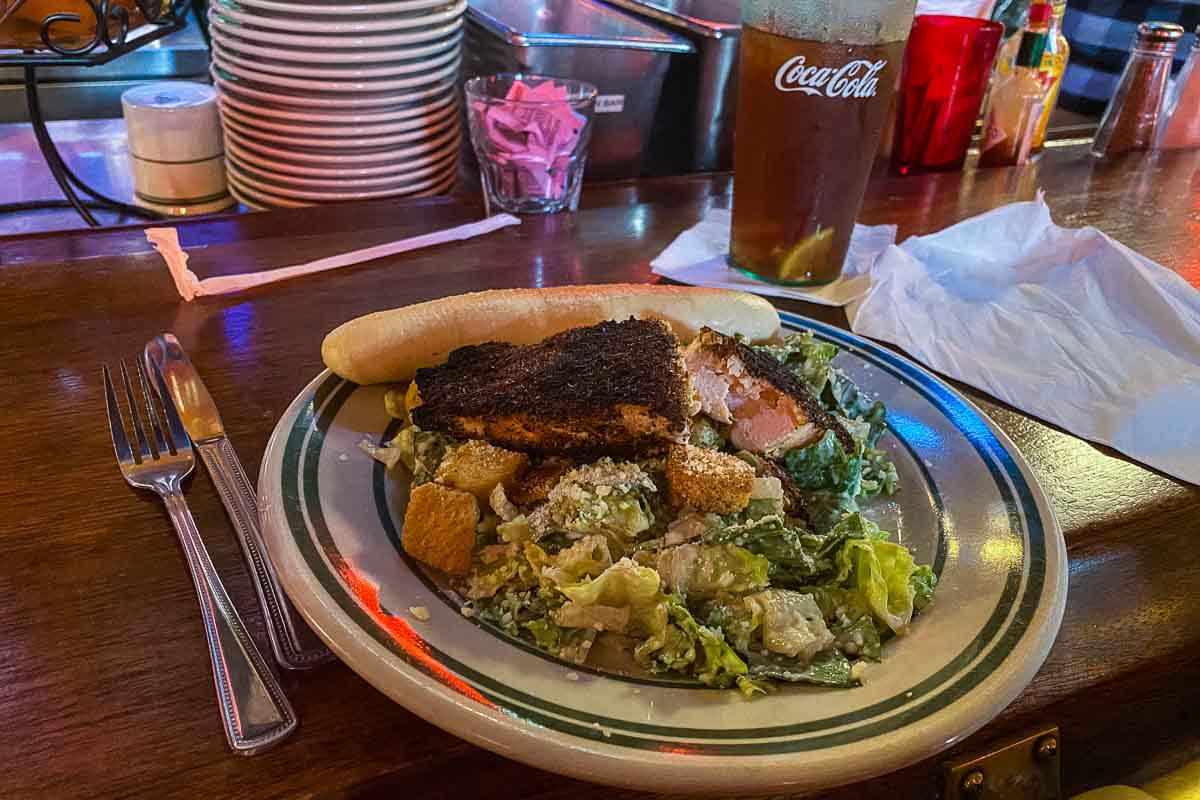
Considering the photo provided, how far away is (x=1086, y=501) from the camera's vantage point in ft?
2.92

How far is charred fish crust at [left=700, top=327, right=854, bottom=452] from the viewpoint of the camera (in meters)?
0.80

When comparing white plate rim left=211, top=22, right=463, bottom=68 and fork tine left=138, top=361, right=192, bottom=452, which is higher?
white plate rim left=211, top=22, right=463, bottom=68

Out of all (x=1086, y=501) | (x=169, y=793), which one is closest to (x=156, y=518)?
(x=169, y=793)

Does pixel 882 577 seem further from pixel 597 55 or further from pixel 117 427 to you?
A: pixel 597 55

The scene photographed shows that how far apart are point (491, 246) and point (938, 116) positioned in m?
0.99

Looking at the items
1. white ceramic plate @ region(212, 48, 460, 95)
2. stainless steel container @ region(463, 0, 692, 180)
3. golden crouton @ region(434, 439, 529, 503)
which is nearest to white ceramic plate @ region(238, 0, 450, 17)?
white ceramic plate @ region(212, 48, 460, 95)

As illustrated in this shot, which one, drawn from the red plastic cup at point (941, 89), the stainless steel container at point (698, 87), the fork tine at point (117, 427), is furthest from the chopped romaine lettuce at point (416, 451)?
the red plastic cup at point (941, 89)

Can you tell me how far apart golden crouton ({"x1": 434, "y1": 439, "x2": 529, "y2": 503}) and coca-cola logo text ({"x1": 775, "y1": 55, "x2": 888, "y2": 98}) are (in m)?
0.64

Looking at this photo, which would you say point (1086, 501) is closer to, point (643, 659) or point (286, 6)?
point (643, 659)

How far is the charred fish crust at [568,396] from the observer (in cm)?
73

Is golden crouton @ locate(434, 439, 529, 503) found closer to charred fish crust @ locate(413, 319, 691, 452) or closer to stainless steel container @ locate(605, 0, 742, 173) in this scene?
charred fish crust @ locate(413, 319, 691, 452)

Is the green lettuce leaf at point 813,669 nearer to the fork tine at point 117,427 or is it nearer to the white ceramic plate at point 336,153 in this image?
the fork tine at point 117,427

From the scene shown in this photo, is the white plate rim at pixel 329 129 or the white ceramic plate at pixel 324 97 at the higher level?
the white ceramic plate at pixel 324 97

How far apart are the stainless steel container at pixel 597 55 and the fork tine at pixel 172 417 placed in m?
0.91
